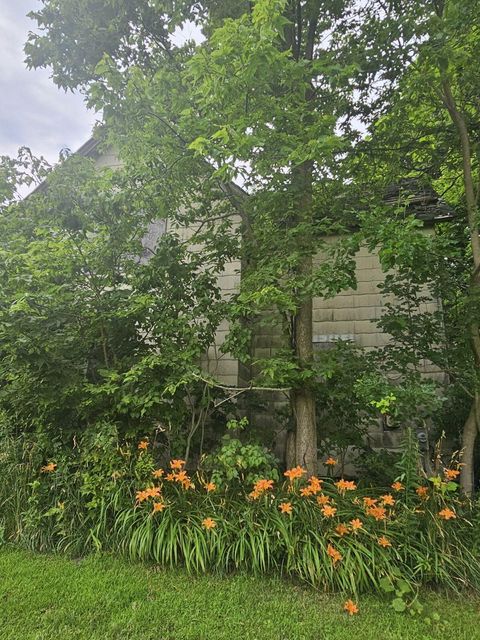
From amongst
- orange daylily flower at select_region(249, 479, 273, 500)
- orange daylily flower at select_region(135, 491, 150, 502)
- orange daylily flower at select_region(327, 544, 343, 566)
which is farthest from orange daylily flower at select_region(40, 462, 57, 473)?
orange daylily flower at select_region(327, 544, 343, 566)

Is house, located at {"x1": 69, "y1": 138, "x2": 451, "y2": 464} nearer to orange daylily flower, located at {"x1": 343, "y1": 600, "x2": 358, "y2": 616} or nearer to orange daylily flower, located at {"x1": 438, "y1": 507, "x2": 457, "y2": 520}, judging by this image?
orange daylily flower, located at {"x1": 438, "y1": 507, "x2": 457, "y2": 520}

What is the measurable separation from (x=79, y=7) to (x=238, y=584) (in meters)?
5.74

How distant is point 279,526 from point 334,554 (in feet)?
1.50

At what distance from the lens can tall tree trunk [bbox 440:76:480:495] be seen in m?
3.76

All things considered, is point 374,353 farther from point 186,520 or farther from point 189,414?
point 186,520

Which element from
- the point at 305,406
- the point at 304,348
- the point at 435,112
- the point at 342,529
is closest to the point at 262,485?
the point at 342,529

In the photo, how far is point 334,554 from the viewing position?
274 centimetres

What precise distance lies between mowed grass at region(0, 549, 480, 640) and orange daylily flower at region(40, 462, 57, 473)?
2.59ft

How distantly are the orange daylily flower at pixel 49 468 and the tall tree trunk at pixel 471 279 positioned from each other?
3.79 meters

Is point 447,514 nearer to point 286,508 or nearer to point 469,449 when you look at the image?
point 286,508

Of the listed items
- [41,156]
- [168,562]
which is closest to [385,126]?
[41,156]

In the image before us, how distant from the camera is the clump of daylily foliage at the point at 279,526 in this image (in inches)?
110

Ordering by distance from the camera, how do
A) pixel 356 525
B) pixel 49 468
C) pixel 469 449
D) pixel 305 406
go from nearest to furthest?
1. pixel 356 525
2. pixel 49 468
3. pixel 469 449
4. pixel 305 406

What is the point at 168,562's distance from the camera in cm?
309
